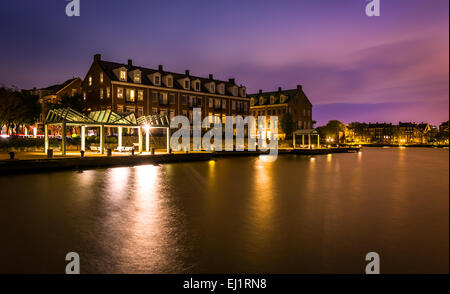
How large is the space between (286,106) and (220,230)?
70.6 meters

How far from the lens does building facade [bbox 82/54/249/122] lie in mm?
47281

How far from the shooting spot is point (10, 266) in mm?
5695

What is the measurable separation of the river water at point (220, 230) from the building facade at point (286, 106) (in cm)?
6225

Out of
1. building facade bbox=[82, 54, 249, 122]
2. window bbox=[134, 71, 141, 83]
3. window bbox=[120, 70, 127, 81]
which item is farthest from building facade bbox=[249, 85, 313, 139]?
window bbox=[120, 70, 127, 81]

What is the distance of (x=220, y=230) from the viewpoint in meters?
8.09

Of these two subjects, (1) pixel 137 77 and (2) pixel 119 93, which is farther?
(1) pixel 137 77

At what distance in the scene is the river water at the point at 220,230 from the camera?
5.95 m

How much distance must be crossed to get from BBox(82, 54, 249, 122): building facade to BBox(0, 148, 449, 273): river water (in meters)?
34.4

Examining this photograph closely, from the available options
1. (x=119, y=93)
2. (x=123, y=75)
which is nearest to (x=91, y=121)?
(x=119, y=93)

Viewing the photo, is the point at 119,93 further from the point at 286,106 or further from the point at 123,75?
the point at 286,106

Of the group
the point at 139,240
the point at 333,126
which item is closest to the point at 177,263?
the point at 139,240

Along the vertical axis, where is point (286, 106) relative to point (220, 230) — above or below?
above

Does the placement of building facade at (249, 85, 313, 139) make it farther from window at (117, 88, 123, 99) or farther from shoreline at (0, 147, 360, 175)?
shoreline at (0, 147, 360, 175)
